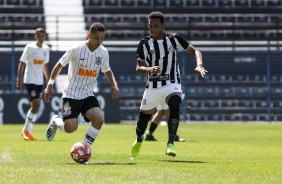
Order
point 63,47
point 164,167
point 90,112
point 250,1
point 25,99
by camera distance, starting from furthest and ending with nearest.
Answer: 1. point 250,1
2. point 63,47
3. point 25,99
4. point 90,112
5. point 164,167

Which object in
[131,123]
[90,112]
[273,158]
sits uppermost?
[90,112]

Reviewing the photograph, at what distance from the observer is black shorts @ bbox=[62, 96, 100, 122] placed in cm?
948

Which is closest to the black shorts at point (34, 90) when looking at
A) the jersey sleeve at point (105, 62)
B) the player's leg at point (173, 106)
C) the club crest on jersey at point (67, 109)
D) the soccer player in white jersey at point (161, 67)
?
the club crest on jersey at point (67, 109)

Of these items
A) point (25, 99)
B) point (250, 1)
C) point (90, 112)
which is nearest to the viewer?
point (90, 112)

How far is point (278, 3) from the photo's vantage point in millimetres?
33938

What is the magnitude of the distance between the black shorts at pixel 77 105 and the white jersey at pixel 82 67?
0.05 metres

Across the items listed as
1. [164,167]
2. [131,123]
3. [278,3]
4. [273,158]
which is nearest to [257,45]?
[278,3]

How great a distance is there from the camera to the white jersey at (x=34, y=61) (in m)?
15.8

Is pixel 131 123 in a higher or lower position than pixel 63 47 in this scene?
lower

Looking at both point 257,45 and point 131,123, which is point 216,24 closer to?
point 257,45

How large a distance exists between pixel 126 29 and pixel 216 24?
3722 millimetres

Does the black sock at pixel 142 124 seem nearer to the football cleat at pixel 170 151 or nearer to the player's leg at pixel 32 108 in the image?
Result: the football cleat at pixel 170 151

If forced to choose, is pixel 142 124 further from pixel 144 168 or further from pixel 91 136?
pixel 144 168

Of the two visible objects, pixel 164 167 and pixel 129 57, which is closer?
pixel 164 167
